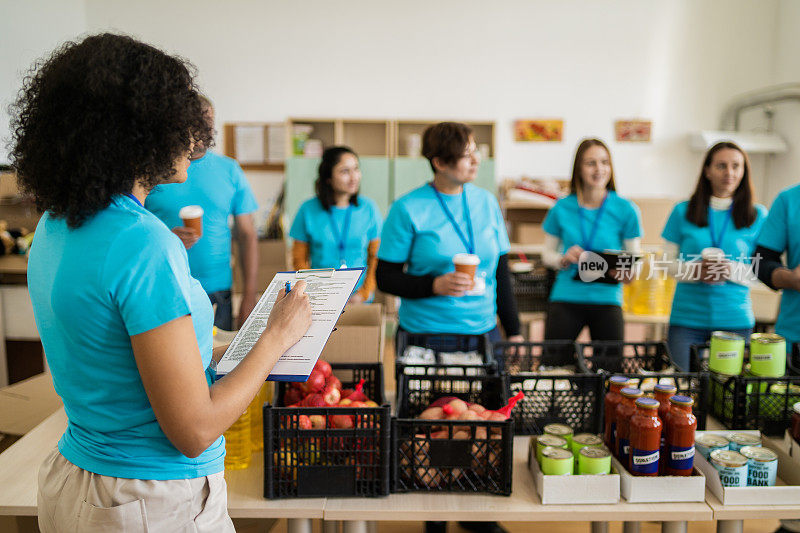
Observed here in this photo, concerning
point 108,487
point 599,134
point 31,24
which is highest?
point 31,24

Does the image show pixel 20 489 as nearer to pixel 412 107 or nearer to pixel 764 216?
pixel 764 216

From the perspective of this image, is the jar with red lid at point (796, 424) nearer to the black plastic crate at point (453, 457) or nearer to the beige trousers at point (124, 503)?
the black plastic crate at point (453, 457)

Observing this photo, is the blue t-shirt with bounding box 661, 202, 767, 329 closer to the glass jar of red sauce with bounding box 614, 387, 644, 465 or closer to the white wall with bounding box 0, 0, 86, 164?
the glass jar of red sauce with bounding box 614, 387, 644, 465

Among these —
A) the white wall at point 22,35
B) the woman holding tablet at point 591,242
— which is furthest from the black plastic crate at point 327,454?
the white wall at point 22,35

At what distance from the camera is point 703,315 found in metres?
2.56

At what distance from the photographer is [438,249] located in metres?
2.25

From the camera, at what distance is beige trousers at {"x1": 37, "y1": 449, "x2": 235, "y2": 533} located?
0.97 metres

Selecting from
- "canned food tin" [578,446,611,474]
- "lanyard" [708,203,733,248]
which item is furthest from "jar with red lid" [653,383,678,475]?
"lanyard" [708,203,733,248]

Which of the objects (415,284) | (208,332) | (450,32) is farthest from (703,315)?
(450,32)

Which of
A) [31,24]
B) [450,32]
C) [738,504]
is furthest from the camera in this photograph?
[450,32]

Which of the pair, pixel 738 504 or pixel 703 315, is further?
pixel 703 315

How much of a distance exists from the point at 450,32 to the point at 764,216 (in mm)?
3807

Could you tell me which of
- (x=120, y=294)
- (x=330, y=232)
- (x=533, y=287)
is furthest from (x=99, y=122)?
(x=533, y=287)

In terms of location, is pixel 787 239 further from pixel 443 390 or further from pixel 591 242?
pixel 443 390
